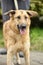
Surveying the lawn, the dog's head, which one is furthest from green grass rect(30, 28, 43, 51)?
the dog's head

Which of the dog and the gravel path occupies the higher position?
the dog

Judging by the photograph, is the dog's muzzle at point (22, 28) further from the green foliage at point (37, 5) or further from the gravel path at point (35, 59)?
the green foliage at point (37, 5)

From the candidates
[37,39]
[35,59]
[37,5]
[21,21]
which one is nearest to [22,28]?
[21,21]

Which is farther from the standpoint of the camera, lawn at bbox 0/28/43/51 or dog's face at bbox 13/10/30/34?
lawn at bbox 0/28/43/51

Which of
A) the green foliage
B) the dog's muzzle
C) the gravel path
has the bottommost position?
the gravel path

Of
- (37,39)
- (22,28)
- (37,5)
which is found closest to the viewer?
(22,28)

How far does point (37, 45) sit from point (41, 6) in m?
1.91

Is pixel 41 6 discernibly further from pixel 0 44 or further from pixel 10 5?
pixel 10 5

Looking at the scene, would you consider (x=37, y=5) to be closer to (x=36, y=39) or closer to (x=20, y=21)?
(x=36, y=39)

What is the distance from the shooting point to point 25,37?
4996 millimetres

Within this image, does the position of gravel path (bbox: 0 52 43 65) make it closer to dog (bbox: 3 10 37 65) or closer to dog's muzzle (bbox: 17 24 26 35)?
dog (bbox: 3 10 37 65)

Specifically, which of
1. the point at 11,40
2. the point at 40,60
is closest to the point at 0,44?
the point at 40,60

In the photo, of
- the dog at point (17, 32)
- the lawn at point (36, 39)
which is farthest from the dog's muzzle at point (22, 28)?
the lawn at point (36, 39)

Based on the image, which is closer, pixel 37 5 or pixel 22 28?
pixel 22 28
